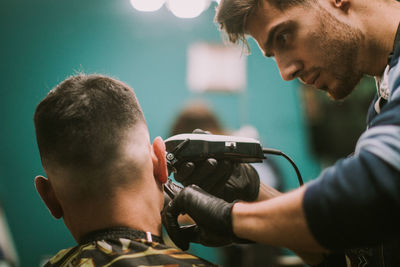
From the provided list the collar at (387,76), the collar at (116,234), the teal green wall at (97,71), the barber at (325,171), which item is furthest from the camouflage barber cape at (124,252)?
the teal green wall at (97,71)

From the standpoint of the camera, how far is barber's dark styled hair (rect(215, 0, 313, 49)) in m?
1.35

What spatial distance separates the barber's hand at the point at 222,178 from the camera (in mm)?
1161

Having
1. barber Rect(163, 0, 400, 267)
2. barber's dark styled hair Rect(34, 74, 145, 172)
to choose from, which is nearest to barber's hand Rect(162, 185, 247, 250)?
barber Rect(163, 0, 400, 267)

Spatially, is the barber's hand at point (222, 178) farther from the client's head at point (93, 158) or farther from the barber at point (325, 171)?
the client's head at point (93, 158)

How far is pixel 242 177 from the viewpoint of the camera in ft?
4.36

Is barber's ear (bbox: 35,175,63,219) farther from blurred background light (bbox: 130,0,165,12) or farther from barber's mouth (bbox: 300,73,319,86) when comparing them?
blurred background light (bbox: 130,0,165,12)

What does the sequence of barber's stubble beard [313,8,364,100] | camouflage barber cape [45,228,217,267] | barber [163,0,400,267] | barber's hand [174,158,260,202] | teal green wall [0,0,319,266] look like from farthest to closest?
teal green wall [0,0,319,266]
barber's stubble beard [313,8,364,100]
barber's hand [174,158,260,202]
camouflage barber cape [45,228,217,267]
barber [163,0,400,267]

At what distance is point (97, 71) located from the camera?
3348 millimetres

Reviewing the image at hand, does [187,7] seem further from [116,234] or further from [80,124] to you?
[116,234]

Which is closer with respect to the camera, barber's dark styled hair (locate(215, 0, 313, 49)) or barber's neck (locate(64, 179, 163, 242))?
barber's neck (locate(64, 179, 163, 242))

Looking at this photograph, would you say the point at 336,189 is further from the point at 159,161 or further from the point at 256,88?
the point at 256,88

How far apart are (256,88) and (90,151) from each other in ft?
9.48

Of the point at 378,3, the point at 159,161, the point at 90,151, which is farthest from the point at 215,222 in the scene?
the point at 378,3

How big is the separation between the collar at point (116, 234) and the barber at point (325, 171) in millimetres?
117
